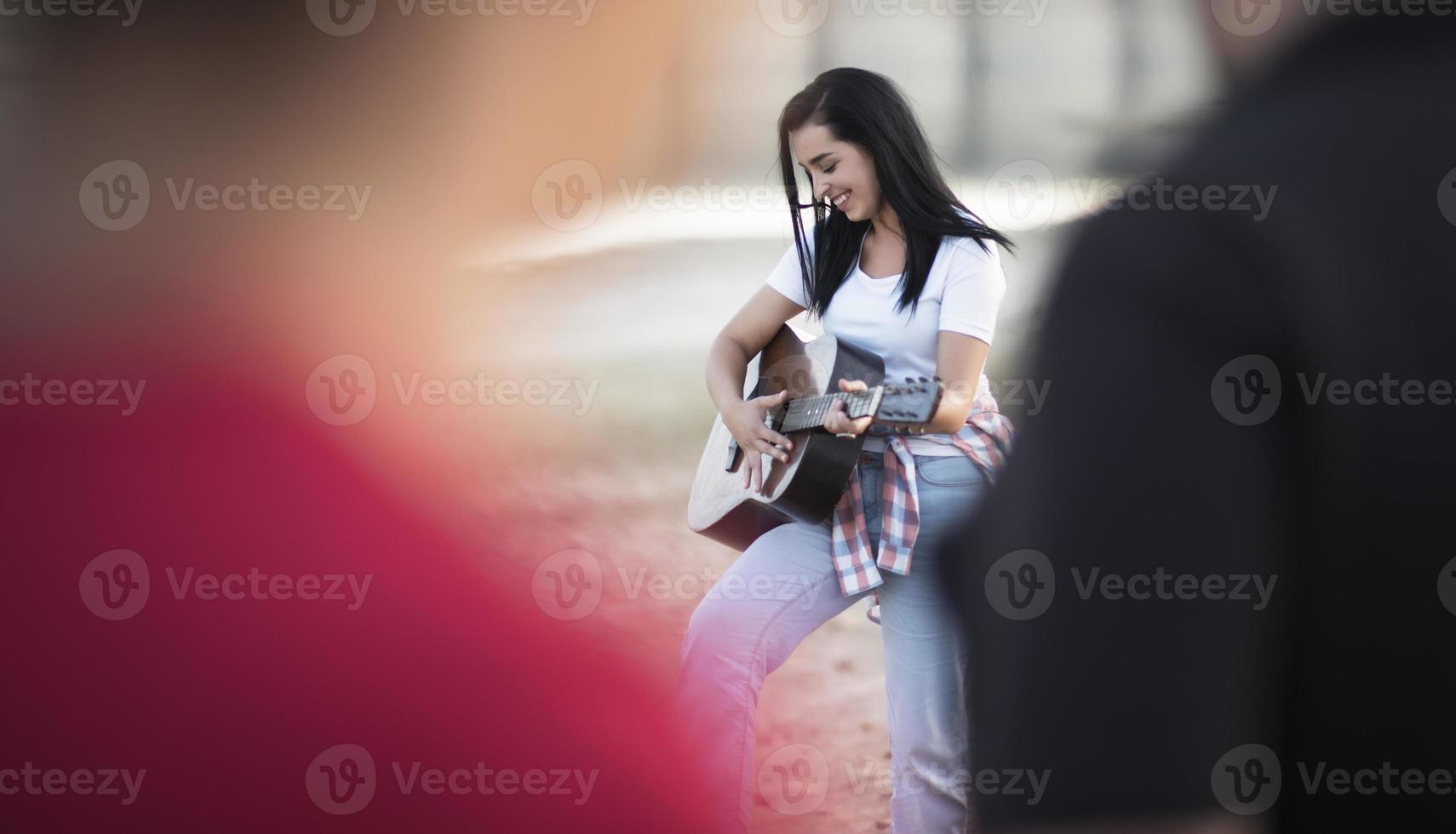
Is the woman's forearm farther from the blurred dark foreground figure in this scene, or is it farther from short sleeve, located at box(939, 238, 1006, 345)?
the blurred dark foreground figure

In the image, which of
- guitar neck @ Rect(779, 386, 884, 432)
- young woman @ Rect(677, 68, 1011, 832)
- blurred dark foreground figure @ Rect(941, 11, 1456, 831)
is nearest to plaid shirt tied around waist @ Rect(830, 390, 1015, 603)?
young woman @ Rect(677, 68, 1011, 832)

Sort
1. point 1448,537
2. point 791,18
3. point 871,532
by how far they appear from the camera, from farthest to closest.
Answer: point 791,18, point 871,532, point 1448,537

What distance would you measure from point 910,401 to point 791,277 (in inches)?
17.3

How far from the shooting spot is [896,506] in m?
1.76

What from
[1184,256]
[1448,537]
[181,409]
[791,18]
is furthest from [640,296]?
[1448,537]

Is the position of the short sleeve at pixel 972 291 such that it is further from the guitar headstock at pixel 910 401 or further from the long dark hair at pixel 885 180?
the guitar headstock at pixel 910 401

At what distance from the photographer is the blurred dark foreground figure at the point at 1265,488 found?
0.86 metres

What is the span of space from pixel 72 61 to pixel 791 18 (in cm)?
121

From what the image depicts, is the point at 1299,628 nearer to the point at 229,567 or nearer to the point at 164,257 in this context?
the point at 229,567

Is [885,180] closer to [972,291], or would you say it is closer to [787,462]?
[972,291]

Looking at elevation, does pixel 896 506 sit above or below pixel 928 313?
below

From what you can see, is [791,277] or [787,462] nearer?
[787,462]

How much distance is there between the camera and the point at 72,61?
2020 mm

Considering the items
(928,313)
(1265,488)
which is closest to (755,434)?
(928,313)
